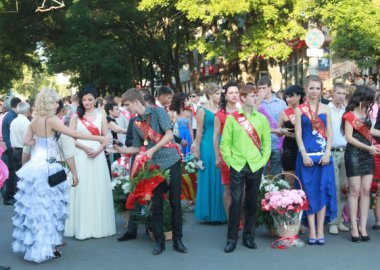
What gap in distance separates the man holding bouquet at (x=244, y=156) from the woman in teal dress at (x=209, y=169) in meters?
1.58

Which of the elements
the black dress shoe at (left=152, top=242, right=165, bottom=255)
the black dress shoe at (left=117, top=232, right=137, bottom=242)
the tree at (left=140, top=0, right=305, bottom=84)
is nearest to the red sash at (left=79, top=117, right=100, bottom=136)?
the black dress shoe at (left=117, top=232, right=137, bottom=242)

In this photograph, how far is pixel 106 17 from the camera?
2964cm

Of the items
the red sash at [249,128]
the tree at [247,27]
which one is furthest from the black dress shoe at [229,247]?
the tree at [247,27]

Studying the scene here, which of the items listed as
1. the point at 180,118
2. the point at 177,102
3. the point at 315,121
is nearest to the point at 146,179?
the point at 315,121

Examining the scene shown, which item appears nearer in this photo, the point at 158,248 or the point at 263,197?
the point at 158,248

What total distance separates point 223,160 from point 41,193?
2.30 metres

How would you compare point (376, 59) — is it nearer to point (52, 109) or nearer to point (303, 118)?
point (303, 118)

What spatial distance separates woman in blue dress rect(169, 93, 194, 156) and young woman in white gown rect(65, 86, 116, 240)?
302cm

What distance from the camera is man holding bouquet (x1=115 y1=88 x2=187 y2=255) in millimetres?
6930

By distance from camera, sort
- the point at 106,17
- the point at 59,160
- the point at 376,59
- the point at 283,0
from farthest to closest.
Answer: the point at 106,17 < the point at 283,0 < the point at 376,59 < the point at 59,160

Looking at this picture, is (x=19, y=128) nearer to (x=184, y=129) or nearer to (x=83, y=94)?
(x=184, y=129)

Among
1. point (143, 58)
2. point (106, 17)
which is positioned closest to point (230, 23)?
point (106, 17)

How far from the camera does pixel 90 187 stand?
26.2ft

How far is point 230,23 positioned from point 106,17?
6.76m
